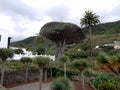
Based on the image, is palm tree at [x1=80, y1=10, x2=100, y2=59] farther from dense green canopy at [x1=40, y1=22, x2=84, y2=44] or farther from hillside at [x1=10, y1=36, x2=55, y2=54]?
hillside at [x1=10, y1=36, x2=55, y2=54]

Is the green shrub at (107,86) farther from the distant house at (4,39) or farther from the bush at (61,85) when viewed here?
the distant house at (4,39)

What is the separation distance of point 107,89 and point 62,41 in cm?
2826

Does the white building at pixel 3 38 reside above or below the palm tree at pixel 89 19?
below

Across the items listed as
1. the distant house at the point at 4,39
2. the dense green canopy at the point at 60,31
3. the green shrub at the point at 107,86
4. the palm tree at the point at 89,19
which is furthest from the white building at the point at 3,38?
the green shrub at the point at 107,86

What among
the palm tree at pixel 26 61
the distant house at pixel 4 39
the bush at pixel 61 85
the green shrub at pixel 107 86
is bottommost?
the green shrub at pixel 107 86

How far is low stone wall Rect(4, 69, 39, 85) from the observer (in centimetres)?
3256

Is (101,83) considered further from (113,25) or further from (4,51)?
(113,25)

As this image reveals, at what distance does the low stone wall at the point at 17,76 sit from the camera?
32562 millimetres

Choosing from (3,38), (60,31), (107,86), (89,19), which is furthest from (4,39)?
(107,86)

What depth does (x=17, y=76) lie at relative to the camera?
112 feet

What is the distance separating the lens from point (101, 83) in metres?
27.7

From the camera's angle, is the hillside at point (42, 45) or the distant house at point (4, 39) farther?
the hillside at point (42, 45)

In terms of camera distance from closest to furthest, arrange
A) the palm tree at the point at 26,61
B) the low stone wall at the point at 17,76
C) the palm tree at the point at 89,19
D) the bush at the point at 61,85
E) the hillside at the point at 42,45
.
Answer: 1. the bush at the point at 61,85
2. the low stone wall at the point at 17,76
3. the palm tree at the point at 26,61
4. the palm tree at the point at 89,19
5. the hillside at the point at 42,45

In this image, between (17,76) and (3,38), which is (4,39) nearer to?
(3,38)
